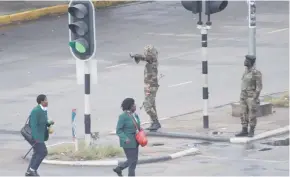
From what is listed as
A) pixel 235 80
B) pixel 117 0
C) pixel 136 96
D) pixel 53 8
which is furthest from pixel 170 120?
pixel 117 0

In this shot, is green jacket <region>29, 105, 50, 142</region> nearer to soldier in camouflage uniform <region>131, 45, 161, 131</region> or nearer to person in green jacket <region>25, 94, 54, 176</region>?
person in green jacket <region>25, 94, 54, 176</region>

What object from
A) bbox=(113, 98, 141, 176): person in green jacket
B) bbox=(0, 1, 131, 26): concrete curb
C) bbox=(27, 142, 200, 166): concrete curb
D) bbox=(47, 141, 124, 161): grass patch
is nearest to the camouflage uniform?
bbox=(27, 142, 200, 166): concrete curb

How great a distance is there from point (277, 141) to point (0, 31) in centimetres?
1774

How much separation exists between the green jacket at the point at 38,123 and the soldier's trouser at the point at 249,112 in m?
4.84

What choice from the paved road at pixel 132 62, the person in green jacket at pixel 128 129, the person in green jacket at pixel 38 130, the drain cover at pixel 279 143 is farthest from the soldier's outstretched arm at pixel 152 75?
the person in green jacket at pixel 128 129

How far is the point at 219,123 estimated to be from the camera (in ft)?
73.2

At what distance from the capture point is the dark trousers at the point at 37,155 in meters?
17.0

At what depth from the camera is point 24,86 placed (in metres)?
27.4

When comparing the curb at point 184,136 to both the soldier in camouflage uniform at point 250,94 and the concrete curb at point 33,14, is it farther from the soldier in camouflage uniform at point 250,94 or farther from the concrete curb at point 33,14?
the concrete curb at point 33,14

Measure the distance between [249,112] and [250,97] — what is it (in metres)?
0.29

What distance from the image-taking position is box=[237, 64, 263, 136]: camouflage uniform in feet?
66.6

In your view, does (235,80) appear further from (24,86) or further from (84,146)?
(84,146)

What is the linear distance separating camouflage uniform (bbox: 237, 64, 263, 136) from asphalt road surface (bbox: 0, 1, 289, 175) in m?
3.14

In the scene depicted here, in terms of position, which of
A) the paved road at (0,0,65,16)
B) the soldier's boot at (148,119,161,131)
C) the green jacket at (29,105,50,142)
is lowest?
the soldier's boot at (148,119,161,131)
